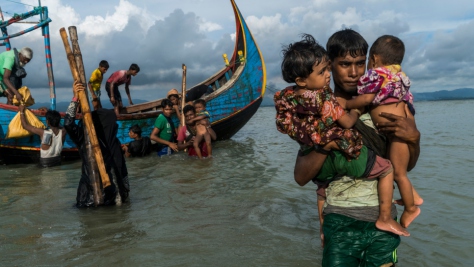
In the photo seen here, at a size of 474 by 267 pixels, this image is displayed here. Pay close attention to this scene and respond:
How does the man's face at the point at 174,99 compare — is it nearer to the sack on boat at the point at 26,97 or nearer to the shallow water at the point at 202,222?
the shallow water at the point at 202,222

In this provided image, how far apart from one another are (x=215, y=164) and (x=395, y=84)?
6516 millimetres

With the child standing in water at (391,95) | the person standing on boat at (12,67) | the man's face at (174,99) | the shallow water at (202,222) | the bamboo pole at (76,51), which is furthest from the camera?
the man's face at (174,99)

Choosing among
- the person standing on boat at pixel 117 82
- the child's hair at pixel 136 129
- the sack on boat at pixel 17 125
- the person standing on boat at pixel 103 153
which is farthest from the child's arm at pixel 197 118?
the person standing on boat at pixel 103 153

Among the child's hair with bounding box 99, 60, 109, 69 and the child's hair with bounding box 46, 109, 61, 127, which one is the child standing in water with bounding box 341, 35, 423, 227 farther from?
the child's hair with bounding box 99, 60, 109, 69

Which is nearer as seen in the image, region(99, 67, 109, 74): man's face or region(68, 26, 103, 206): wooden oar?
region(68, 26, 103, 206): wooden oar

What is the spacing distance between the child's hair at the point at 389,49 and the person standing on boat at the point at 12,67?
8.31 meters

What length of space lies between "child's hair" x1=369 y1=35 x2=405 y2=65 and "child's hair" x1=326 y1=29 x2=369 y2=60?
0.14 m

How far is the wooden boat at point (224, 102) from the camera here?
9.39m

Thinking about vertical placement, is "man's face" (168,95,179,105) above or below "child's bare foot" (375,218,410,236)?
above

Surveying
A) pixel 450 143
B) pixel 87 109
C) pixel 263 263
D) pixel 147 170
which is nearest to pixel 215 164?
pixel 147 170

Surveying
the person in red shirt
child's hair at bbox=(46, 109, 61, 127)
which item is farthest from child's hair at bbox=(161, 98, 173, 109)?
child's hair at bbox=(46, 109, 61, 127)

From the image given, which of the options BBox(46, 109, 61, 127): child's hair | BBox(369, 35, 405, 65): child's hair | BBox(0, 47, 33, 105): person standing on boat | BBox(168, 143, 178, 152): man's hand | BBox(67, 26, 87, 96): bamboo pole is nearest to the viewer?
BBox(369, 35, 405, 65): child's hair

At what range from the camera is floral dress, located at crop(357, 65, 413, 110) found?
2.02m

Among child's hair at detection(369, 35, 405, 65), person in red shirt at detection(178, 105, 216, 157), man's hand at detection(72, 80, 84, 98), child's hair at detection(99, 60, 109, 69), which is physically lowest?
person in red shirt at detection(178, 105, 216, 157)
